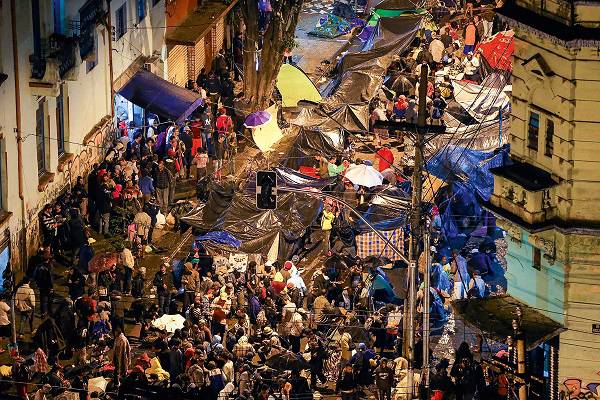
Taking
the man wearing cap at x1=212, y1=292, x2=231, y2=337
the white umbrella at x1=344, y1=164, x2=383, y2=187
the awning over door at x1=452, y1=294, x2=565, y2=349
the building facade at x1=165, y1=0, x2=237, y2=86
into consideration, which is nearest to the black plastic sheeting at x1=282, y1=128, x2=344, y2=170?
the white umbrella at x1=344, y1=164, x2=383, y2=187

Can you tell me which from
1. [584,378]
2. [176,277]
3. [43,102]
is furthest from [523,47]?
[43,102]

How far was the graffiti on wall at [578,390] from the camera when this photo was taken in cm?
5219

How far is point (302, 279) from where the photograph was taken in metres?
60.8

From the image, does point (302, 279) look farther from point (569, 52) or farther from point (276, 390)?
point (569, 52)

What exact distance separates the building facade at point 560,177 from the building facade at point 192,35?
26622 mm

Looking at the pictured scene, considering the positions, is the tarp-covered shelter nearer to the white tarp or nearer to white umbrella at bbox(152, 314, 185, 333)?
white umbrella at bbox(152, 314, 185, 333)

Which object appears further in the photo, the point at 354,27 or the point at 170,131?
the point at 354,27

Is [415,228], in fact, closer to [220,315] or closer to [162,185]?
[220,315]

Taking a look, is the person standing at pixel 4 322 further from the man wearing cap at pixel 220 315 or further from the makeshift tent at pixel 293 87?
the makeshift tent at pixel 293 87

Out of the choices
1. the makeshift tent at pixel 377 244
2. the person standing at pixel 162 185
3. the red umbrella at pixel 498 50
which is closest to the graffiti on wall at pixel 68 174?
the person standing at pixel 162 185

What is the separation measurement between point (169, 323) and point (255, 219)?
634cm

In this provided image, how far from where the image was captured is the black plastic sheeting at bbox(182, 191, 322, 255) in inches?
2388

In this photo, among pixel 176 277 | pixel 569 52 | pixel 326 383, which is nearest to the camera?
pixel 569 52

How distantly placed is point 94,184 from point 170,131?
7.08m
